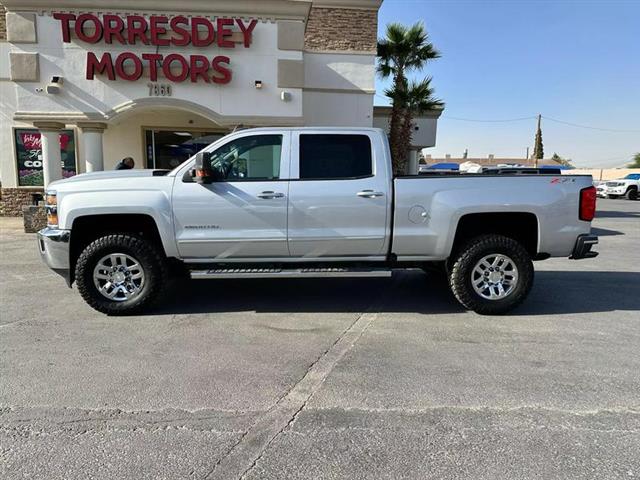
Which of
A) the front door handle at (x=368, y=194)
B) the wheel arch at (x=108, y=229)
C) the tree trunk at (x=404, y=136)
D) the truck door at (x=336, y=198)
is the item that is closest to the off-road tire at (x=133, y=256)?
the wheel arch at (x=108, y=229)

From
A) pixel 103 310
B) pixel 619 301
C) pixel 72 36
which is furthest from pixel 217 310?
pixel 72 36

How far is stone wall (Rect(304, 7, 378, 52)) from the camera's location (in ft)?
46.9

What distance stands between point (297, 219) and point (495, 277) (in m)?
2.45

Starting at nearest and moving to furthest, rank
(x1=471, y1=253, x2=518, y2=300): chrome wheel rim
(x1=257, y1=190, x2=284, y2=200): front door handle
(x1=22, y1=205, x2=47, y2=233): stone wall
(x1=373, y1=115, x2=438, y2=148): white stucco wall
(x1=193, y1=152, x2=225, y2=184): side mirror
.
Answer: (x1=193, y1=152, x2=225, y2=184): side mirror
(x1=257, y1=190, x2=284, y2=200): front door handle
(x1=471, y1=253, x2=518, y2=300): chrome wheel rim
(x1=22, y1=205, x2=47, y2=233): stone wall
(x1=373, y1=115, x2=438, y2=148): white stucco wall

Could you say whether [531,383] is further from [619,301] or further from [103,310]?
[103,310]

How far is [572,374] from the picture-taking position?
390 cm

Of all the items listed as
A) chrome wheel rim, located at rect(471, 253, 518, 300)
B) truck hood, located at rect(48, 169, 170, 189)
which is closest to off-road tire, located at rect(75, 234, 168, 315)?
truck hood, located at rect(48, 169, 170, 189)

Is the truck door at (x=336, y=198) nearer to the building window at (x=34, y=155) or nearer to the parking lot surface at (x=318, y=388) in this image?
the parking lot surface at (x=318, y=388)

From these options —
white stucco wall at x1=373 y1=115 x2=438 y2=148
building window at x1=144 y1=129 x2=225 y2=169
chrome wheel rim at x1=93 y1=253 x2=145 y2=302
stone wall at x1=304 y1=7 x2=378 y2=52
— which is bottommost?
chrome wheel rim at x1=93 y1=253 x2=145 y2=302

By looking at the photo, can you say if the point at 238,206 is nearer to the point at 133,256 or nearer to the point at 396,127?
the point at 133,256

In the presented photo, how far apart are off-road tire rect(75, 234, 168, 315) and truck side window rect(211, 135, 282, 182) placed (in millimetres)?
1238

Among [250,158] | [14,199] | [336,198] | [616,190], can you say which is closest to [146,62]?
[14,199]

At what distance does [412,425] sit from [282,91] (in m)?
11.0

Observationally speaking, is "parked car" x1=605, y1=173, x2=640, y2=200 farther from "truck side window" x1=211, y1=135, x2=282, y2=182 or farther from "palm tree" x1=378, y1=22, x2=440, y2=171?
"truck side window" x1=211, y1=135, x2=282, y2=182
